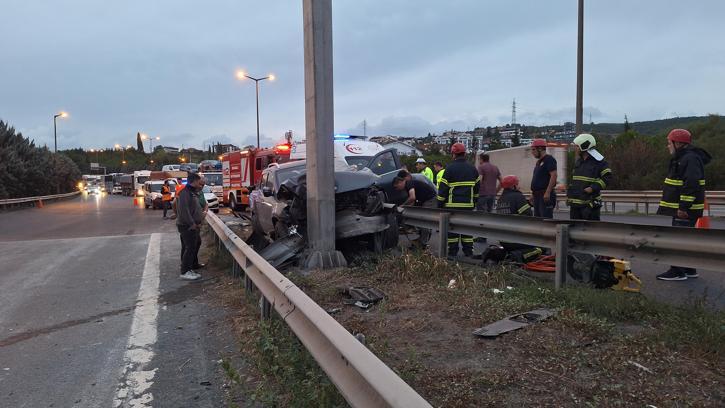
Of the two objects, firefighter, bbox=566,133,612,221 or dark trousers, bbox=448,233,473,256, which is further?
dark trousers, bbox=448,233,473,256

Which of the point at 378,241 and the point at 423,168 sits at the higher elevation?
the point at 423,168

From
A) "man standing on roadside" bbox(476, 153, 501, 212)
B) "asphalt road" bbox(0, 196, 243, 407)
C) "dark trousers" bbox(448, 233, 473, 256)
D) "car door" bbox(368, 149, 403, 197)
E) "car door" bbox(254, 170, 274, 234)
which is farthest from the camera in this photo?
"car door" bbox(368, 149, 403, 197)

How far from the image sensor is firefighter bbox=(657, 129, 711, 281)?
19.1ft

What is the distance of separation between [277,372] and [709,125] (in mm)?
44202

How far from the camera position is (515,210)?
6.59 metres

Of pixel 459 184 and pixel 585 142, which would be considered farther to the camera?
pixel 459 184

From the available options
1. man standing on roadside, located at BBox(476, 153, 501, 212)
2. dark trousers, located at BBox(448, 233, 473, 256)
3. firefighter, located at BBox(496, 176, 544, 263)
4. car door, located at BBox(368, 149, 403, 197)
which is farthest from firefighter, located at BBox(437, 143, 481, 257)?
car door, located at BBox(368, 149, 403, 197)

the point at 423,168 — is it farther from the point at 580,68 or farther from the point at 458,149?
the point at 580,68

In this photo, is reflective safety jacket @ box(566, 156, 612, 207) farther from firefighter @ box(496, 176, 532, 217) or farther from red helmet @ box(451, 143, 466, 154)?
red helmet @ box(451, 143, 466, 154)

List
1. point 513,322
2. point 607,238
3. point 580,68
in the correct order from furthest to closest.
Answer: point 580,68 → point 607,238 → point 513,322

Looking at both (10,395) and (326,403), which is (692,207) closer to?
(326,403)

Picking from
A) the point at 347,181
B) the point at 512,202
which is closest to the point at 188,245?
the point at 347,181

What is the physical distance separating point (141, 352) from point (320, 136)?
3.22m

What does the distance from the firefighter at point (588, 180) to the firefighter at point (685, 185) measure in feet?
2.52
